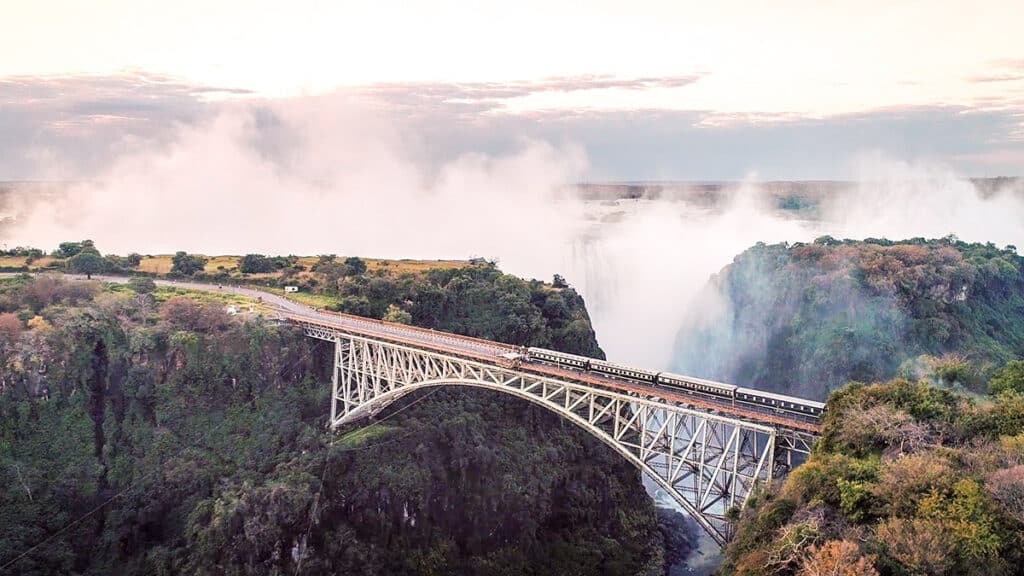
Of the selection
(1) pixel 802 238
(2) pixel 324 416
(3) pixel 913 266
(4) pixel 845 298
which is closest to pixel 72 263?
(2) pixel 324 416

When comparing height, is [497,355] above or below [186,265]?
below

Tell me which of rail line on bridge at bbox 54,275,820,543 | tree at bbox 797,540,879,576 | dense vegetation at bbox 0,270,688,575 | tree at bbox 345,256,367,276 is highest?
tree at bbox 797,540,879,576

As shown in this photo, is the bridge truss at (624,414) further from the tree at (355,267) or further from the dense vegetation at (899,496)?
the tree at (355,267)

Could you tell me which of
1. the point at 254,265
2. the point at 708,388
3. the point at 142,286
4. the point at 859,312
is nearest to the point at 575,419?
the point at 708,388

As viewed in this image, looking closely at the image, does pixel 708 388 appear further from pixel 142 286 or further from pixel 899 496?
pixel 142 286

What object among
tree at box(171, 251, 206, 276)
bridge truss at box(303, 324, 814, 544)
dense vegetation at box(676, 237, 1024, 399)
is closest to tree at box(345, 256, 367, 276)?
tree at box(171, 251, 206, 276)

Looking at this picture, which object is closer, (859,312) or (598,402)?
(598,402)

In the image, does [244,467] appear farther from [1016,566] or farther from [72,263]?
[1016,566]

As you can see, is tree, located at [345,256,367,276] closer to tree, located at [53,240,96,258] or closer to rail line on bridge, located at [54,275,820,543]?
rail line on bridge, located at [54,275,820,543]
